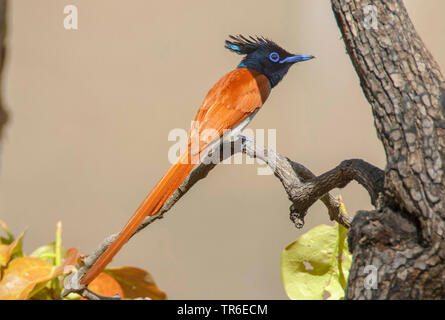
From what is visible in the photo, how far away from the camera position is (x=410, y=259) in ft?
2.53

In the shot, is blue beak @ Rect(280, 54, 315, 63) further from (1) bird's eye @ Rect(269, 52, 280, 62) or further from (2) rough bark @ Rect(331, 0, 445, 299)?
(2) rough bark @ Rect(331, 0, 445, 299)

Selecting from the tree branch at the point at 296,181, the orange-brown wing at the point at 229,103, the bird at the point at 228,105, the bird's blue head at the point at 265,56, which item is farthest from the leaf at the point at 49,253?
the bird's blue head at the point at 265,56

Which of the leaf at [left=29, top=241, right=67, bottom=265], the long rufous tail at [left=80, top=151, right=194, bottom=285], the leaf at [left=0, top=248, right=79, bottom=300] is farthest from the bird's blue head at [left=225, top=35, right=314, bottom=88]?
the leaf at [left=29, top=241, right=67, bottom=265]

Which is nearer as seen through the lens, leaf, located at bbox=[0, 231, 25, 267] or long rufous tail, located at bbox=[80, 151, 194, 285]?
long rufous tail, located at bbox=[80, 151, 194, 285]

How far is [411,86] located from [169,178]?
0.43 m

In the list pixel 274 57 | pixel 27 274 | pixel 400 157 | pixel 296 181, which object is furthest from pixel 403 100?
pixel 27 274

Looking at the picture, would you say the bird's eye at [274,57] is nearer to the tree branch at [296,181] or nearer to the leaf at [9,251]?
the tree branch at [296,181]

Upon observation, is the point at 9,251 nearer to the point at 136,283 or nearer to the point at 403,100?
the point at 136,283

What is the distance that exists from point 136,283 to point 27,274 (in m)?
0.28

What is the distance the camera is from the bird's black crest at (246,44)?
119 centimetres

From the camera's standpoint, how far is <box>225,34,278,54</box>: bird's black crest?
3.91 feet
